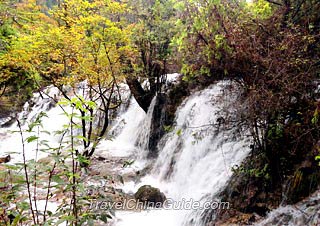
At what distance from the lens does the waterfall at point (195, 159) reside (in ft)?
18.0

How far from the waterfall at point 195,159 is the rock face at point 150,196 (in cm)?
31

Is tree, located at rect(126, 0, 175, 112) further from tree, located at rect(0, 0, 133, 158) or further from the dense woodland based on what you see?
the dense woodland

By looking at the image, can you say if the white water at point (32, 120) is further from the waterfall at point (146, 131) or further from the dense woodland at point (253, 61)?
the dense woodland at point (253, 61)

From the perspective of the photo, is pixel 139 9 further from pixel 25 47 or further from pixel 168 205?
pixel 168 205

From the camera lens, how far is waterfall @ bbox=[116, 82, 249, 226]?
5.48 metres

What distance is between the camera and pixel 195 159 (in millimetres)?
6887

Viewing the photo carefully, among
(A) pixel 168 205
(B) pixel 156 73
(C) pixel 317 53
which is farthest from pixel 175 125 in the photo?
(C) pixel 317 53

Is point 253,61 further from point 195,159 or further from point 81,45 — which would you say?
point 81,45

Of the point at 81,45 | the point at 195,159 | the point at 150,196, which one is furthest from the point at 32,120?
the point at 195,159

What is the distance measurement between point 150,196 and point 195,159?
1.41 metres

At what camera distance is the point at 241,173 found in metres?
5.05

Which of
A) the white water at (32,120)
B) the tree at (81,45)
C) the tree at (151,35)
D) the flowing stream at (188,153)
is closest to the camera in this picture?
the flowing stream at (188,153)

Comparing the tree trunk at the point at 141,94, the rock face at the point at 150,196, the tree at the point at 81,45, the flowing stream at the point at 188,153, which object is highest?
the tree at the point at 81,45

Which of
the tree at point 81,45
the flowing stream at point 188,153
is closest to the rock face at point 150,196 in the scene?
the flowing stream at point 188,153
